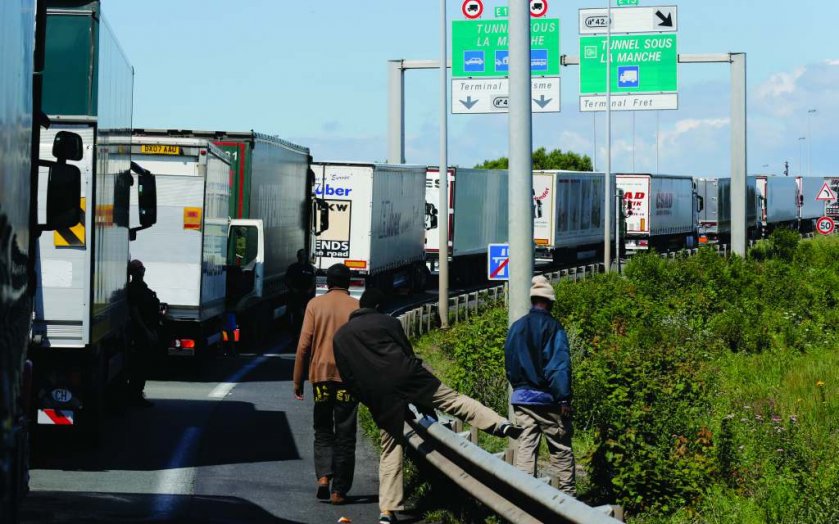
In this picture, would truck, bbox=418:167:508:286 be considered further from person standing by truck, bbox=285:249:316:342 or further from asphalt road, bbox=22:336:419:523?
asphalt road, bbox=22:336:419:523

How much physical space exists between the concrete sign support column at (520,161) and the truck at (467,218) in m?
27.7

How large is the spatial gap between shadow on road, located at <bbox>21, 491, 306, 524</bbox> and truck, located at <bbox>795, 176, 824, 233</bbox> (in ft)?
301

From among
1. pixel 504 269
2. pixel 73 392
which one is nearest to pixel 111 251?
Answer: pixel 73 392

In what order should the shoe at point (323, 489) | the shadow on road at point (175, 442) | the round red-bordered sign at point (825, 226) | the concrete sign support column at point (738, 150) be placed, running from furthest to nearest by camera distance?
the round red-bordered sign at point (825, 226) → the concrete sign support column at point (738, 150) → the shadow on road at point (175, 442) → the shoe at point (323, 489)

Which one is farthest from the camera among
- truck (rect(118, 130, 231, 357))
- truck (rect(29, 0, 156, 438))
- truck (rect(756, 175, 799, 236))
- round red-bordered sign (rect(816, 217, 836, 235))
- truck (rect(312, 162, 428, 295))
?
truck (rect(756, 175, 799, 236))

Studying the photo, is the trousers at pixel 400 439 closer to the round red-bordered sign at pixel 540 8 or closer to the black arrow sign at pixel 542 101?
the round red-bordered sign at pixel 540 8

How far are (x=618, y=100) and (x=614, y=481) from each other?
98.0 feet

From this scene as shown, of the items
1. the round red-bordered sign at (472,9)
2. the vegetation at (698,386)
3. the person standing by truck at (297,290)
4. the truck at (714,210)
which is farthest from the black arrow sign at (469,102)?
the truck at (714,210)

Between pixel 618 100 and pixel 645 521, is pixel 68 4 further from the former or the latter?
pixel 618 100

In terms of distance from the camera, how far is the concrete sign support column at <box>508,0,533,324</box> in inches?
479

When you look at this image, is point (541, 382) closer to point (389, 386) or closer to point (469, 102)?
point (389, 386)

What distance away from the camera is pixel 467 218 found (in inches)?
1778

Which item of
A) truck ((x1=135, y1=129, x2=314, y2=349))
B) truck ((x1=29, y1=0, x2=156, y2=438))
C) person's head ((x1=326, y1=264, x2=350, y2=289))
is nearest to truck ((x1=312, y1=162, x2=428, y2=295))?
truck ((x1=135, y1=129, x2=314, y2=349))

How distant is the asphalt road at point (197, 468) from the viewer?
10.6 meters
